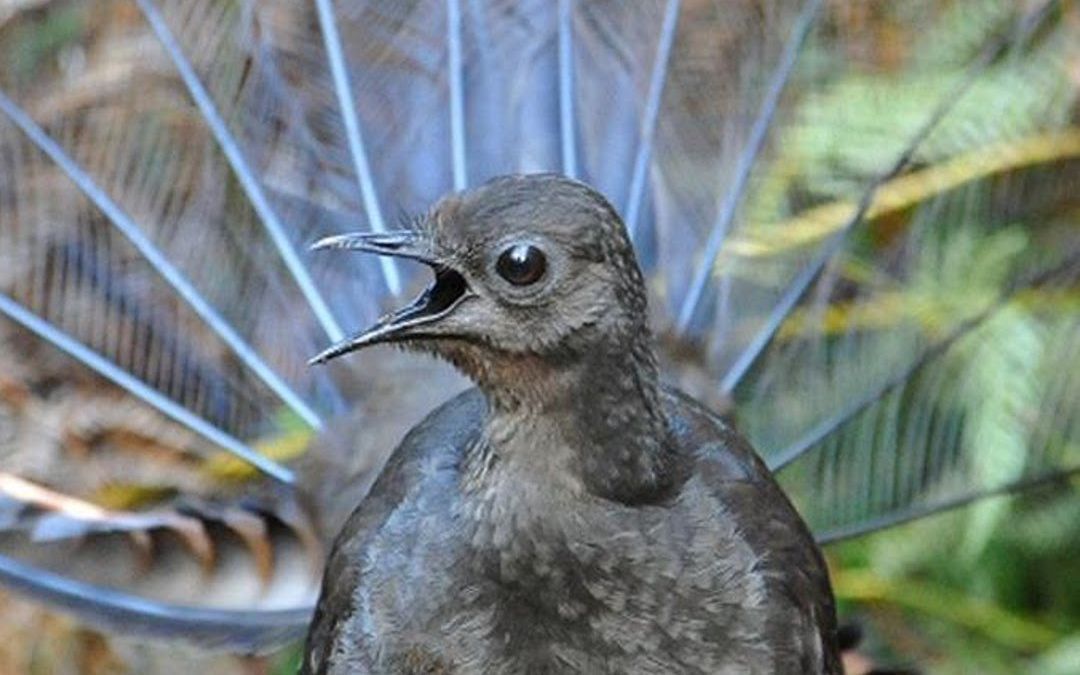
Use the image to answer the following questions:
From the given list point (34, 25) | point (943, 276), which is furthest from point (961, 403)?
point (34, 25)

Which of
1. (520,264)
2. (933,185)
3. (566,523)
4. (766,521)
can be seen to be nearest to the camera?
(520,264)

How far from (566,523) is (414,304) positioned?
0.98 feet

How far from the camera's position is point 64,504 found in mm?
3322

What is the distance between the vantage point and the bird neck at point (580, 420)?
2559mm

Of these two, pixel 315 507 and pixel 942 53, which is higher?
pixel 942 53

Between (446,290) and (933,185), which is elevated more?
(933,185)

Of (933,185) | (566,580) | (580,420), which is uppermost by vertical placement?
(933,185)

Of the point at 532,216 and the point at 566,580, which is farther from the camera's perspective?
the point at 566,580

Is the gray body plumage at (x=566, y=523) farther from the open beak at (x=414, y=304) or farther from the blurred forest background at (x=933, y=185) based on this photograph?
the blurred forest background at (x=933, y=185)

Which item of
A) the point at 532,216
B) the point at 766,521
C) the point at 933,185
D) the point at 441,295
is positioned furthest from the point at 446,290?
the point at 933,185

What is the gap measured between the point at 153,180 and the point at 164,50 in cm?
19

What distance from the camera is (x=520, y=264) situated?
2500 mm

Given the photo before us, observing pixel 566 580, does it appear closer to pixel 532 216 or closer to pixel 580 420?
pixel 580 420

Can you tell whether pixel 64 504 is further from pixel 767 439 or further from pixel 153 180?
pixel 767 439
